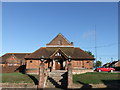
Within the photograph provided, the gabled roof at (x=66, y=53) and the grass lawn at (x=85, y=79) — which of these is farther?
the gabled roof at (x=66, y=53)

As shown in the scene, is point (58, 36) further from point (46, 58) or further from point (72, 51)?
point (46, 58)

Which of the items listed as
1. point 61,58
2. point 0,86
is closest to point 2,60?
point 61,58

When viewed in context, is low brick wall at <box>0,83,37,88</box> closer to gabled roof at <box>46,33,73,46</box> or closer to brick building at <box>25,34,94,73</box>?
brick building at <box>25,34,94,73</box>

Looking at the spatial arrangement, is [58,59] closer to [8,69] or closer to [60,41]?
[60,41]

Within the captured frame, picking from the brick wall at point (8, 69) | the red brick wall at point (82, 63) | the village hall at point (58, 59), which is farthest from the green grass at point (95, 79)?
the brick wall at point (8, 69)

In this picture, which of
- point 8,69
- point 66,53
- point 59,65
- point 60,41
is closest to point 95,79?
point 59,65

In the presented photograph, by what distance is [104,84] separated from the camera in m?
17.7

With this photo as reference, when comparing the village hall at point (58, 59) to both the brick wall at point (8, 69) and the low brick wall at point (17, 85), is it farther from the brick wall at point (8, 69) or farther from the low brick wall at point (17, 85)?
the low brick wall at point (17, 85)

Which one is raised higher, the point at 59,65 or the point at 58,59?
the point at 58,59

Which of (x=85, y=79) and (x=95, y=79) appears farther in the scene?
(x=85, y=79)

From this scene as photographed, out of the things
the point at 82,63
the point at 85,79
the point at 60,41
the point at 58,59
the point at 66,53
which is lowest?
the point at 85,79

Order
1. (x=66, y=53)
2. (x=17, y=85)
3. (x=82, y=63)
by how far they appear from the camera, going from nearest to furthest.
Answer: (x=17, y=85)
(x=82, y=63)
(x=66, y=53)

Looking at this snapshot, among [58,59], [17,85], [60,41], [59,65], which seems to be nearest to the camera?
[17,85]

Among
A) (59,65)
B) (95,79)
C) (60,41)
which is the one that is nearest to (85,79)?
(95,79)
